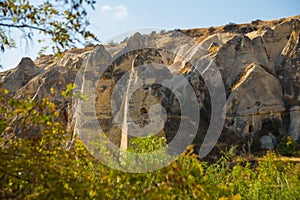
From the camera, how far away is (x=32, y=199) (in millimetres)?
2635

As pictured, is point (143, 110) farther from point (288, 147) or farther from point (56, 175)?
point (56, 175)

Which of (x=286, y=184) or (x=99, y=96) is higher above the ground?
(x=99, y=96)

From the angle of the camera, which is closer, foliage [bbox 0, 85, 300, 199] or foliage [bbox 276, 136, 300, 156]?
foliage [bbox 0, 85, 300, 199]

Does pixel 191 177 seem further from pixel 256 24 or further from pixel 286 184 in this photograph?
pixel 256 24

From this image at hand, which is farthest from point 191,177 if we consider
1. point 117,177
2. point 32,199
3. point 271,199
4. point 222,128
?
point 222,128

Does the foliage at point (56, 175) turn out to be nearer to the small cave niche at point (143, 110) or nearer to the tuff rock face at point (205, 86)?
the tuff rock face at point (205, 86)

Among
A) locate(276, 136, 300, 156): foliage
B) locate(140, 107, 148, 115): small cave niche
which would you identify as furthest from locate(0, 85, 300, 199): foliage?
locate(276, 136, 300, 156): foliage

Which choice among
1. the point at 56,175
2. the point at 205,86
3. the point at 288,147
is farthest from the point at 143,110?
the point at 56,175

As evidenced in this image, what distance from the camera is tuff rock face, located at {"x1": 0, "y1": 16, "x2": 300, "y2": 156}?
12750 mm

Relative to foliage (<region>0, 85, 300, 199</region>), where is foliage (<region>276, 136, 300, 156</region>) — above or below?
below

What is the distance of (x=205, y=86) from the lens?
1719 cm

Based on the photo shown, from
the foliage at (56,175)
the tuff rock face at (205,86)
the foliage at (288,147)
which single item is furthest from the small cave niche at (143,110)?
the foliage at (56,175)

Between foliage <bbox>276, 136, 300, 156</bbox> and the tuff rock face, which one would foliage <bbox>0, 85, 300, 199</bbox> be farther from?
foliage <bbox>276, 136, 300, 156</bbox>

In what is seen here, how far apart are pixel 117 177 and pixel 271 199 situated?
353cm
